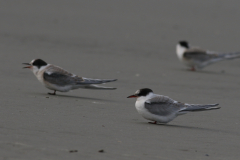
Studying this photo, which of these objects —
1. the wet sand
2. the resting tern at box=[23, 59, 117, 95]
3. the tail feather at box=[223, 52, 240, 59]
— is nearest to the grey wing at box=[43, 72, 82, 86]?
the resting tern at box=[23, 59, 117, 95]

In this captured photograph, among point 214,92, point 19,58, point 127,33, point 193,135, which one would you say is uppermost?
point 127,33

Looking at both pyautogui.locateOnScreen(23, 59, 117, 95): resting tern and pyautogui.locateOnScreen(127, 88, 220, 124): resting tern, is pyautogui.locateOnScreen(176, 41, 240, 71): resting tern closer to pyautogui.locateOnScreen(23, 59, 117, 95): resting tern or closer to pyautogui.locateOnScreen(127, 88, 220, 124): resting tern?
pyautogui.locateOnScreen(23, 59, 117, 95): resting tern

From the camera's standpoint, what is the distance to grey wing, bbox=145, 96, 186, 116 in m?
6.70

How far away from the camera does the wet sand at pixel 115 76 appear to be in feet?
17.1

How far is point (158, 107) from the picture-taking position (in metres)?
6.76

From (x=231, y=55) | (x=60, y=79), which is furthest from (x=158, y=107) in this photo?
(x=231, y=55)

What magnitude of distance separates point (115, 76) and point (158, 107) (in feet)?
13.3

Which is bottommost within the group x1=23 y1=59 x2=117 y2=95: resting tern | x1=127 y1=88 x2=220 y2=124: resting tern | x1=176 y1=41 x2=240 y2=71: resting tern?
x1=127 y1=88 x2=220 y2=124: resting tern

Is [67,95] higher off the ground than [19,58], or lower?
lower

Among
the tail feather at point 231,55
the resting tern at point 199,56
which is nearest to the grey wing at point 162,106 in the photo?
the resting tern at point 199,56

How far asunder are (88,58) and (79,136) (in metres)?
7.55

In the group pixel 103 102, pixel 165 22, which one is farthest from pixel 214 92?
pixel 165 22

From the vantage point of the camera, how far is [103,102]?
26.2ft

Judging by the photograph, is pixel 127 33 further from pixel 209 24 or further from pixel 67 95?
pixel 67 95
